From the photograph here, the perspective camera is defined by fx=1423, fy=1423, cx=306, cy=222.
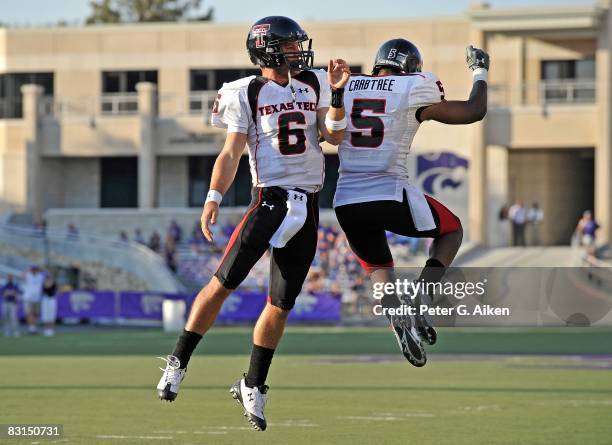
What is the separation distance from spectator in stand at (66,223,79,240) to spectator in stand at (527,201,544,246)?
1516 centimetres

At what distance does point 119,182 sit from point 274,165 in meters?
46.9

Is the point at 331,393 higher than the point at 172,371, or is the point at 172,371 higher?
the point at 172,371

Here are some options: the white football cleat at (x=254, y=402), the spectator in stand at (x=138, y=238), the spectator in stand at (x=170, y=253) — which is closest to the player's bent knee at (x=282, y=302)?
the white football cleat at (x=254, y=402)

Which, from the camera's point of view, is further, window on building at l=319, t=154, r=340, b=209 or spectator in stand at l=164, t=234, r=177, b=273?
window on building at l=319, t=154, r=340, b=209

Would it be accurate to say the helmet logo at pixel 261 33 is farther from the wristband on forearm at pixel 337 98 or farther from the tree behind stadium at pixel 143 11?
the tree behind stadium at pixel 143 11

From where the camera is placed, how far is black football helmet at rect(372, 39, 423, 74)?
9352mm

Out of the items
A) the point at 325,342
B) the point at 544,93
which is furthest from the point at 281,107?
the point at 544,93

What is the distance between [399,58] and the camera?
9.35 meters

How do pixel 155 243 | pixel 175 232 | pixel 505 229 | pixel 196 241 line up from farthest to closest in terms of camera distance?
pixel 505 229 → pixel 175 232 → pixel 155 243 → pixel 196 241

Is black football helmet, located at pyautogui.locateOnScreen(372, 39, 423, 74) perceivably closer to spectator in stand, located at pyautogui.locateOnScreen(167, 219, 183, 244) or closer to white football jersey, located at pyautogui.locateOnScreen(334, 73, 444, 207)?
white football jersey, located at pyautogui.locateOnScreen(334, 73, 444, 207)

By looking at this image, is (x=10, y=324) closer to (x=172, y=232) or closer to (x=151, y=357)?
(x=151, y=357)

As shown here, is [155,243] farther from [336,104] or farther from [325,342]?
[336,104]

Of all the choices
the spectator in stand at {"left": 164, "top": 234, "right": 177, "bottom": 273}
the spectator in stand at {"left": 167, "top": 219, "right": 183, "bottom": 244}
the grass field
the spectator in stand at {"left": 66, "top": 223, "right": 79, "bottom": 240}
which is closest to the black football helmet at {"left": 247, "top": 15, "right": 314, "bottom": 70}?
the grass field

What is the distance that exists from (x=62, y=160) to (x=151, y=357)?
31.2m
